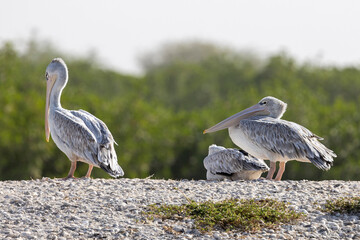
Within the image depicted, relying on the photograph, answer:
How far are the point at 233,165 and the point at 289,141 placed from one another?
102cm

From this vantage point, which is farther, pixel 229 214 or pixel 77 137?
pixel 77 137

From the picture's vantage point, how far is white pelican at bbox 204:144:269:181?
10625 millimetres

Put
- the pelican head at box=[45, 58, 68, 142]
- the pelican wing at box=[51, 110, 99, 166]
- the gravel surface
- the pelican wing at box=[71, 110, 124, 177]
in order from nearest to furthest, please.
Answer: the gravel surface < the pelican wing at box=[71, 110, 124, 177] < the pelican wing at box=[51, 110, 99, 166] < the pelican head at box=[45, 58, 68, 142]

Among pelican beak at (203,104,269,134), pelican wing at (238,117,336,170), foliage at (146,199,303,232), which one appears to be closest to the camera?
foliage at (146,199,303,232)

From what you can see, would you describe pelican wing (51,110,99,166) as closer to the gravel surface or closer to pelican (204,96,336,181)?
the gravel surface

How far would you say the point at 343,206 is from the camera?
27.0 ft

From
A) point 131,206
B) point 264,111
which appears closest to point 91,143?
point 131,206

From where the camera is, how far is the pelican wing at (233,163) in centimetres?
1062

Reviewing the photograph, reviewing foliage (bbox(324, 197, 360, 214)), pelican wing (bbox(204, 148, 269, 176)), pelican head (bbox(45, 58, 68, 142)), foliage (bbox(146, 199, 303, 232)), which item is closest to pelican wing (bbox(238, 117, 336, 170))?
pelican wing (bbox(204, 148, 269, 176))

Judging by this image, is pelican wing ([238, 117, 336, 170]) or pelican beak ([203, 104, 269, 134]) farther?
pelican beak ([203, 104, 269, 134])

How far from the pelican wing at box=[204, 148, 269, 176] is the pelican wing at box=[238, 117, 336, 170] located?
0.32 meters

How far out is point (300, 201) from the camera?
8.51 metres

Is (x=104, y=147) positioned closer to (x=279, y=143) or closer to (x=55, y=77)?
(x=55, y=77)

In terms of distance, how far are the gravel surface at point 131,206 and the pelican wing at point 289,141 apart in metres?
0.64
